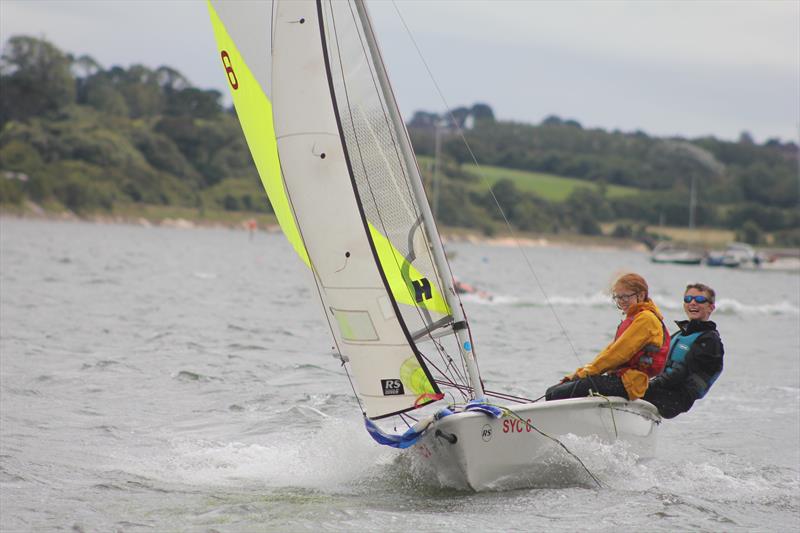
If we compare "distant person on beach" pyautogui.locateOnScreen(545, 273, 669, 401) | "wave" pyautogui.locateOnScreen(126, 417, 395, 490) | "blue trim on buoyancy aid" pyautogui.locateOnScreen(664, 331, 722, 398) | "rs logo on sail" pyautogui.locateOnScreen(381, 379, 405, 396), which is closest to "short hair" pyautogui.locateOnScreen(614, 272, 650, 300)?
"distant person on beach" pyautogui.locateOnScreen(545, 273, 669, 401)

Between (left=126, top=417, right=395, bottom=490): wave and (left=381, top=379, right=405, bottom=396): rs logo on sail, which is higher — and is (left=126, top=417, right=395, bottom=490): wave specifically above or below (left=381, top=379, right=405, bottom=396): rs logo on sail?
below

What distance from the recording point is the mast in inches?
283

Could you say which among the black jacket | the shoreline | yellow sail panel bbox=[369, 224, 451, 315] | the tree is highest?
the tree

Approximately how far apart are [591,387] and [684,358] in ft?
2.45

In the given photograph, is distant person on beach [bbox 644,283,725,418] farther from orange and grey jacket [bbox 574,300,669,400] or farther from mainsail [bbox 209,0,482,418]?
mainsail [bbox 209,0,482,418]

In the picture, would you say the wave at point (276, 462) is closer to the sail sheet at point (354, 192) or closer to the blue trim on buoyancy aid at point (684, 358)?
the sail sheet at point (354, 192)

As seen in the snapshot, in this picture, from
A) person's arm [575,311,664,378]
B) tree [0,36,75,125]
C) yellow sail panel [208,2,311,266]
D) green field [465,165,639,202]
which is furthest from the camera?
green field [465,165,639,202]

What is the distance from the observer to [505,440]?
7.09 metres

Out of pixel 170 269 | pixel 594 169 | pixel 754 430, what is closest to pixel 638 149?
pixel 594 169

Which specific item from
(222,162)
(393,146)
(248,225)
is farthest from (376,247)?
(222,162)

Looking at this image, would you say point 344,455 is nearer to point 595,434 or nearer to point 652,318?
point 595,434

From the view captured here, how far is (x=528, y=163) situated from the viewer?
4683 inches

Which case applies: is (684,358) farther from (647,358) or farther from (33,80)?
(33,80)

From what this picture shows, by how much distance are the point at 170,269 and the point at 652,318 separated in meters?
25.7
